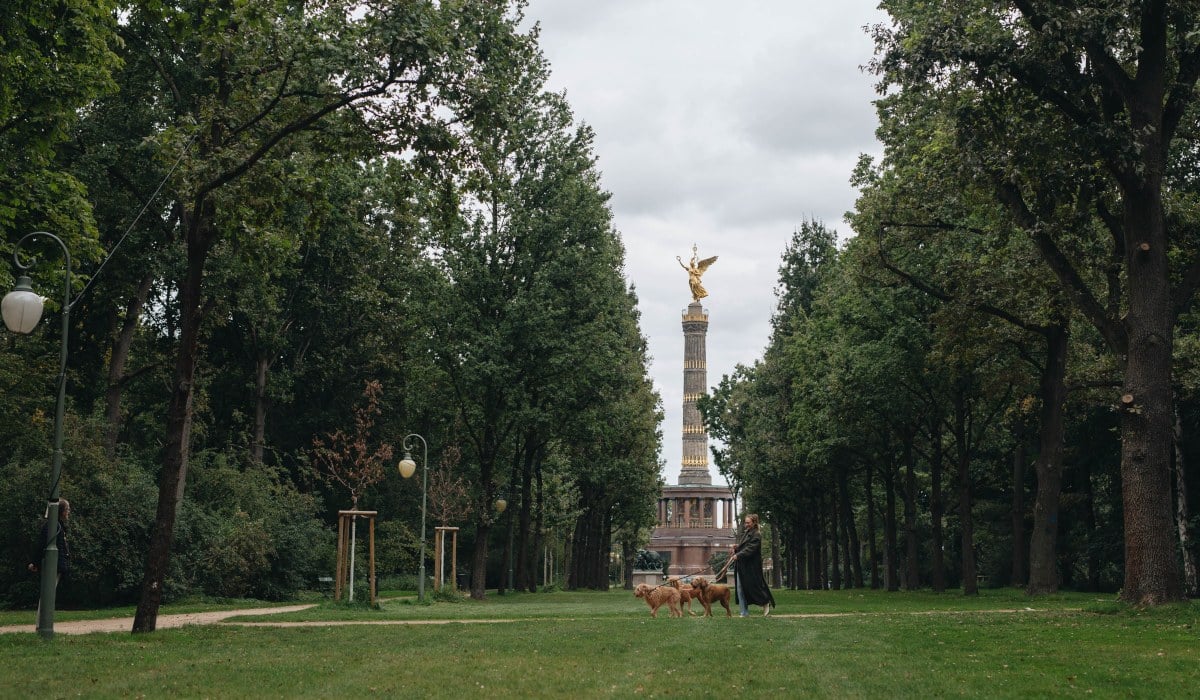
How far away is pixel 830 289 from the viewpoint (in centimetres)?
4328

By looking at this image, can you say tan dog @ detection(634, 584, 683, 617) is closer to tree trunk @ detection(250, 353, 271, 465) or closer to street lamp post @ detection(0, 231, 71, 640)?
street lamp post @ detection(0, 231, 71, 640)

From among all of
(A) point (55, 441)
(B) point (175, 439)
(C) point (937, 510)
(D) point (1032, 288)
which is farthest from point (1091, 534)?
(A) point (55, 441)

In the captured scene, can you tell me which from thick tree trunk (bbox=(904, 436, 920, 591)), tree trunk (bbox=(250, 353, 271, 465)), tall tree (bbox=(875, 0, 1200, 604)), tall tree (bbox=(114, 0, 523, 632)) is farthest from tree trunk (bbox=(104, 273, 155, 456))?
thick tree trunk (bbox=(904, 436, 920, 591))

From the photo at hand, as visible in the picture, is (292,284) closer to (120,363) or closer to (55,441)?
(120,363)

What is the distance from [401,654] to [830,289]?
3274cm

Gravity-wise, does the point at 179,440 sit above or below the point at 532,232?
below

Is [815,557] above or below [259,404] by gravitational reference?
below

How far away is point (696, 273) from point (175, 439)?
324ft

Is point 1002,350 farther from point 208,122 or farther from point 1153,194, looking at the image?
point 208,122

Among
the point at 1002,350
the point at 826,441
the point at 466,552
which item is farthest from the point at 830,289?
the point at 466,552

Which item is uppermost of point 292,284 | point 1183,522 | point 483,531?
point 292,284

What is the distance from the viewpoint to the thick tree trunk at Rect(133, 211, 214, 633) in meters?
16.6

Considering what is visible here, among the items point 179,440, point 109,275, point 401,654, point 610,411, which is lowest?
point 401,654

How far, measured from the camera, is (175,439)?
669 inches
